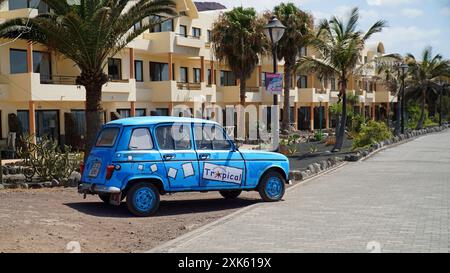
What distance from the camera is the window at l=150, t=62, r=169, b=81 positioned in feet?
116

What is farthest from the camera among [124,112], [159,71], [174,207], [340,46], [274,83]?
[159,71]

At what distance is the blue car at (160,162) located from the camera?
34.6 ft

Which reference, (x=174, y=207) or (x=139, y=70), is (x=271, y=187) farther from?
(x=139, y=70)

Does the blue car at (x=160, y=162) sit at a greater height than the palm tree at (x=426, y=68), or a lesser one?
lesser

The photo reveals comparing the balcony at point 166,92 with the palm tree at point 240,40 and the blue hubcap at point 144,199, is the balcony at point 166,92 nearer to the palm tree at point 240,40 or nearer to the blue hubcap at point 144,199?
the palm tree at point 240,40

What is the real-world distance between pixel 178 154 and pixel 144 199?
1.12 metres

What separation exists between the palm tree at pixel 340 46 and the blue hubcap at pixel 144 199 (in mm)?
17358

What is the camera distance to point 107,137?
36.4 ft

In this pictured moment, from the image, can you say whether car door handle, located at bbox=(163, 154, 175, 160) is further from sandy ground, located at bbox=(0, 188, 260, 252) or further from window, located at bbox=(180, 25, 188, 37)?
window, located at bbox=(180, 25, 188, 37)

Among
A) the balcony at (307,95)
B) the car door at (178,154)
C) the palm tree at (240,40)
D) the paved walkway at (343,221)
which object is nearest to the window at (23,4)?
the palm tree at (240,40)

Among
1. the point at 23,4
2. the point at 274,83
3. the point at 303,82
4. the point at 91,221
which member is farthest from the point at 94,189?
the point at 303,82

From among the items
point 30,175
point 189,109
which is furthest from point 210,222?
point 189,109
